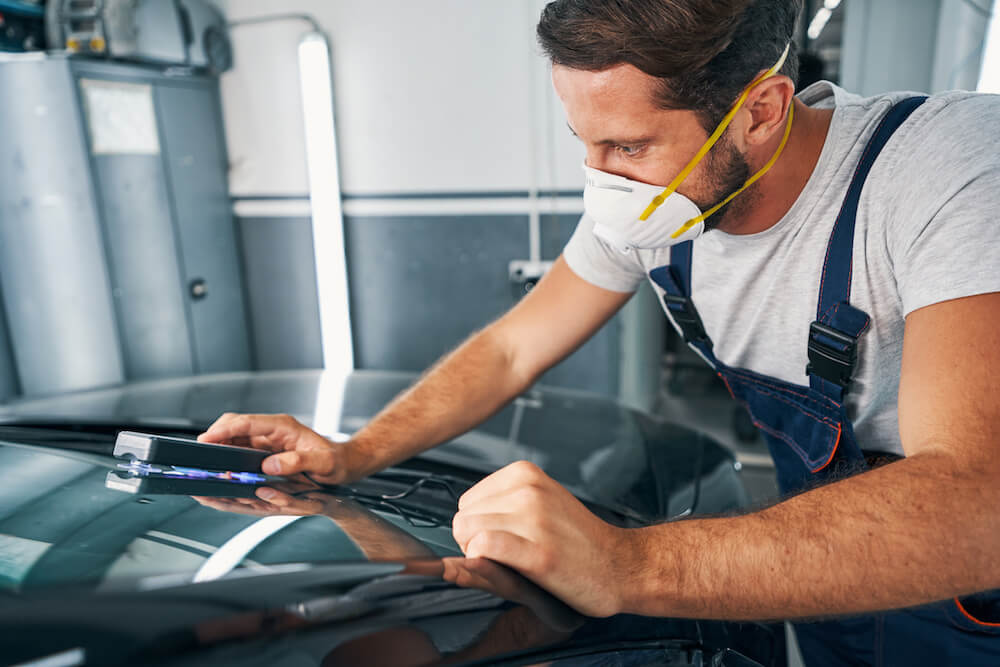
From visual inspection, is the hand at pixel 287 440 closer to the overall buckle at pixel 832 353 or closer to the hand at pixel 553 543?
the hand at pixel 553 543

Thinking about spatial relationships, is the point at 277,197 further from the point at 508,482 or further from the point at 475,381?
the point at 508,482


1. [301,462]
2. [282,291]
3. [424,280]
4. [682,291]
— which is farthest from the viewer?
[282,291]

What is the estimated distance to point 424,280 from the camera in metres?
3.80

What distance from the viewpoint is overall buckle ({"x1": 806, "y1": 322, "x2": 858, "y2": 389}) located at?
97 cm

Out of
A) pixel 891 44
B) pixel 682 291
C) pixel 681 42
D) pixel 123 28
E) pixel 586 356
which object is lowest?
pixel 586 356

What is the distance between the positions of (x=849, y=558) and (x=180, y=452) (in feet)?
2.56

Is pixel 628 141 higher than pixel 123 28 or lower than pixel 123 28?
lower

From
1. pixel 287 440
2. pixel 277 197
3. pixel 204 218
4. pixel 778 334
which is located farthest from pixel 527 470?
pixel 277 197

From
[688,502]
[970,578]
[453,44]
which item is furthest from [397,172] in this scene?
[970,578]

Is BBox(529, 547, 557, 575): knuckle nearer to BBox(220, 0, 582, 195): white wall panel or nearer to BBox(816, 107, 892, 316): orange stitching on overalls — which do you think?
BBox(816, 107, 892, 316): orange stitching on overalls

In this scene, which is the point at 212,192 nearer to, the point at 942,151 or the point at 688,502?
the point at 688,502

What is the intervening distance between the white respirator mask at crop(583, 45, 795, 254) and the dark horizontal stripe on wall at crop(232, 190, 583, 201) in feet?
7.56

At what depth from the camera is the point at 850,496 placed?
0.70m

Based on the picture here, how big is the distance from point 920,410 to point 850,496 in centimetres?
14
